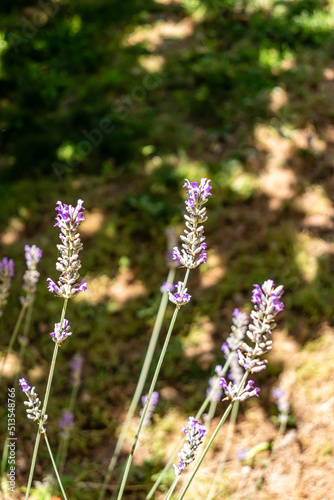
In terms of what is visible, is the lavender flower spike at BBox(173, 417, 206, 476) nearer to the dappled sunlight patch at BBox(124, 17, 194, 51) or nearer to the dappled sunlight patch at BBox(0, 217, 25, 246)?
the dappled sunlight patch at BBox(0, 217, 25, 246)

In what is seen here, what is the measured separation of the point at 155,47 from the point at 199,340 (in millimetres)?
3872

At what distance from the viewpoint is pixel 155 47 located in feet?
17.6

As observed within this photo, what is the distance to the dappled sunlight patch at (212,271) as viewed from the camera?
345 centimetres

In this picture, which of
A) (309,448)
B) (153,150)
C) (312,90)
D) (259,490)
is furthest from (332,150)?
(259,490)

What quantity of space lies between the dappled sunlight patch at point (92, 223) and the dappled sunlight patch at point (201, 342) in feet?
4.22

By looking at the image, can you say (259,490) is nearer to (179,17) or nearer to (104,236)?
(104,236)

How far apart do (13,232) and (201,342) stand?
1.97 metres

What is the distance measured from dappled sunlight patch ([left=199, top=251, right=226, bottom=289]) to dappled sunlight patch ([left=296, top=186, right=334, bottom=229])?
30.9 inches

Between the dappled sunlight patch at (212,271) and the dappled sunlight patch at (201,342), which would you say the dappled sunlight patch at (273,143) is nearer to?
the dappled sunlight patch at (212,271)

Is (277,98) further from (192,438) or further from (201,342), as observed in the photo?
(192,438)

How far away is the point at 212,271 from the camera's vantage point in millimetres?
3498

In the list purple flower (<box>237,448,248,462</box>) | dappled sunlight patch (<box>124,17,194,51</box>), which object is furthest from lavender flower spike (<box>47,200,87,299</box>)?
dappled sunlight patch (<box>124,17,194,51</box>)

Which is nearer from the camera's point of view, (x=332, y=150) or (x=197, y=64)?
(x=332, y=150)

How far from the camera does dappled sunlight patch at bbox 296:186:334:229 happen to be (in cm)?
359
